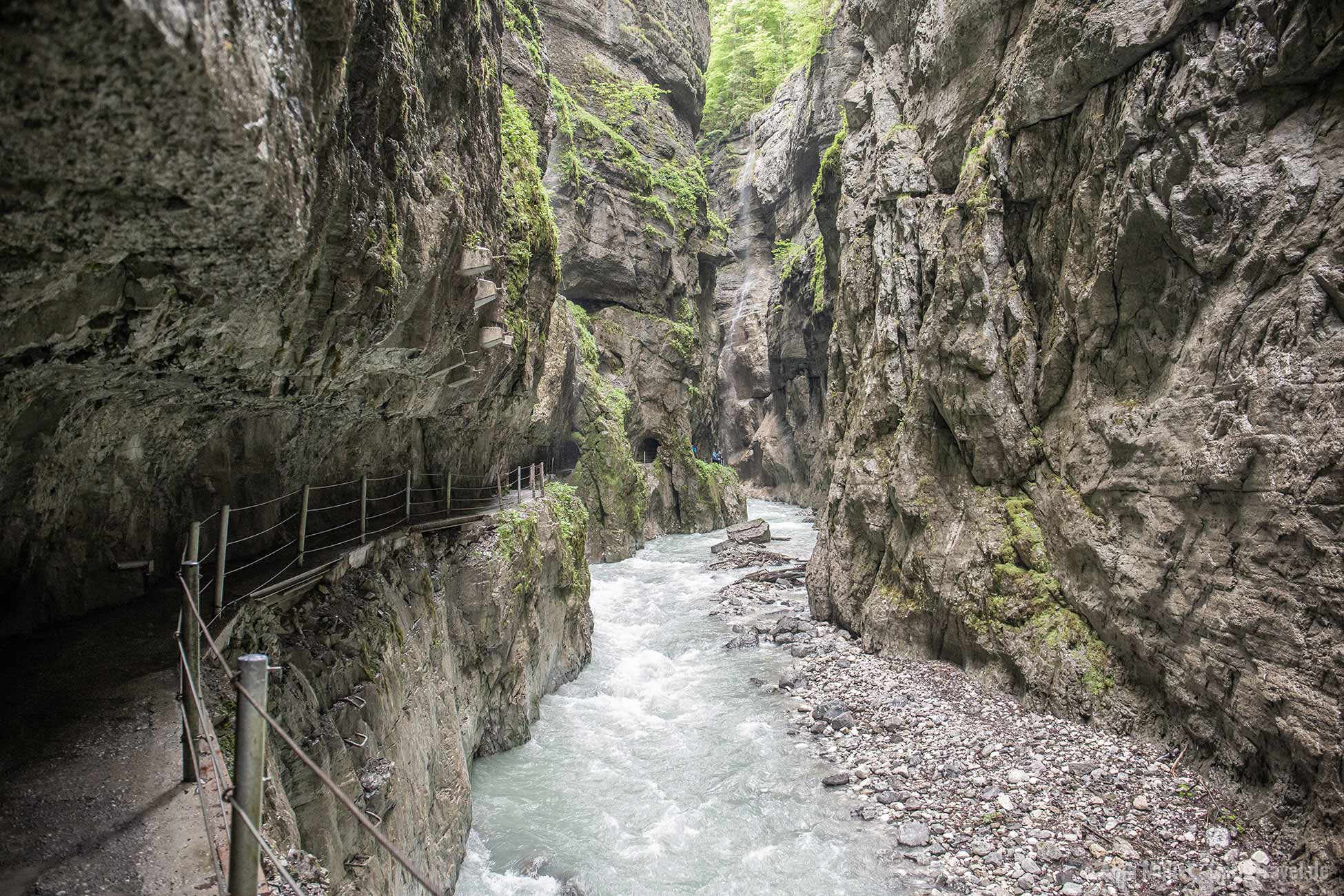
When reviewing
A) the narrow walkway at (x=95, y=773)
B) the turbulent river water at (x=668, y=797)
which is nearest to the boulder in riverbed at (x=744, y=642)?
the turbulent river water at (x=668, y=797)

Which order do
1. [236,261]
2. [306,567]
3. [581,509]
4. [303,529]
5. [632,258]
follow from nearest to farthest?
1. [236,261]
2. [306,567]
3. [303,529]
4. [581,509]
5. [632,258]

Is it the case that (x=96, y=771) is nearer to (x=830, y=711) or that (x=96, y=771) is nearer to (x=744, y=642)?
(x=830, y=711)

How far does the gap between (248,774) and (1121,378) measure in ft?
34.7

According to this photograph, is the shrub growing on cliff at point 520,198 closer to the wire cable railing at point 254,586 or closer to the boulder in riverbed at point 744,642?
the wire cable railing at point 254,586

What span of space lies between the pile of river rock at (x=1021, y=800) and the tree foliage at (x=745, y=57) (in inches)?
1703

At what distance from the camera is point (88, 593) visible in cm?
584

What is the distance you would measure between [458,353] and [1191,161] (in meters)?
9.50

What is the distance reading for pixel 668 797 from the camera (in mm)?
9109

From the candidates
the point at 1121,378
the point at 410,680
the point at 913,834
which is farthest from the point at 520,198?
the point at 913,834

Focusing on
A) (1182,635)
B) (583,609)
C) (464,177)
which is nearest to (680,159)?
(583,609)

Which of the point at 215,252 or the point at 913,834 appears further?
the point at 913,834

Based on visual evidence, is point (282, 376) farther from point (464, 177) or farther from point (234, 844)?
point (234, 844)

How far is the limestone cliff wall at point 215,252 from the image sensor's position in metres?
2.53

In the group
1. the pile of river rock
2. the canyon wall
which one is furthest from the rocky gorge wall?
the canyon wall
